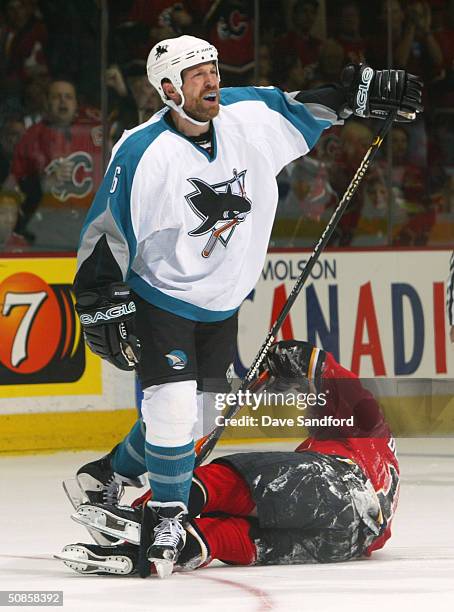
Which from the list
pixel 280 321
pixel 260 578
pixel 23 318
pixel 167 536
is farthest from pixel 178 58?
pixel 23 318

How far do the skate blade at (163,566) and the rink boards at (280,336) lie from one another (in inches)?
109

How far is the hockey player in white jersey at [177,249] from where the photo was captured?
4.27 meters

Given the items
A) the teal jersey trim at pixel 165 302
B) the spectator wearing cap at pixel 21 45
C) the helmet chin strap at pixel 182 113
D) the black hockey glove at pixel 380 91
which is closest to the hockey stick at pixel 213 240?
the teal jersey trim at pixel 165 302

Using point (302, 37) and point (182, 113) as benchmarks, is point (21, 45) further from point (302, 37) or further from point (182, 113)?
point (182, 113)

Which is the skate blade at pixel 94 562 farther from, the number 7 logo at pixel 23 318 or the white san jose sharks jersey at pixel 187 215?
the number 7 logo at pixel 23 318

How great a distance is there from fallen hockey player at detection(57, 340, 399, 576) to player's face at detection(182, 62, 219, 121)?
66 cm

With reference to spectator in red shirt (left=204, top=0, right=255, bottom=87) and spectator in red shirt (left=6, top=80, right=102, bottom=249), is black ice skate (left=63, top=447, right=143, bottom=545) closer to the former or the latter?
spectator in red shirt (left=6, top=80, right=102, bottom=249)

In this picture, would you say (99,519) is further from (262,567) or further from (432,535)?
(432,535)

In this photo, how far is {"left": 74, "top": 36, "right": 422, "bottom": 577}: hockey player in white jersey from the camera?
168 inches

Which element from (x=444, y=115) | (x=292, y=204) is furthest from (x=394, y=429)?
(x=444, y=115)

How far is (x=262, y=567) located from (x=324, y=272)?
3.18 m

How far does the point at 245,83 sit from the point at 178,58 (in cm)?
371

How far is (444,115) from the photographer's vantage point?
27.8 ft

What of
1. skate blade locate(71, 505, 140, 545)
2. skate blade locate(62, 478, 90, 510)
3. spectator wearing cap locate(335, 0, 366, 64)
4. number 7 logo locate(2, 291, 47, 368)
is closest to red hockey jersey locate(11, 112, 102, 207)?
number 7 logo locate(2, 291, 47, 368)
